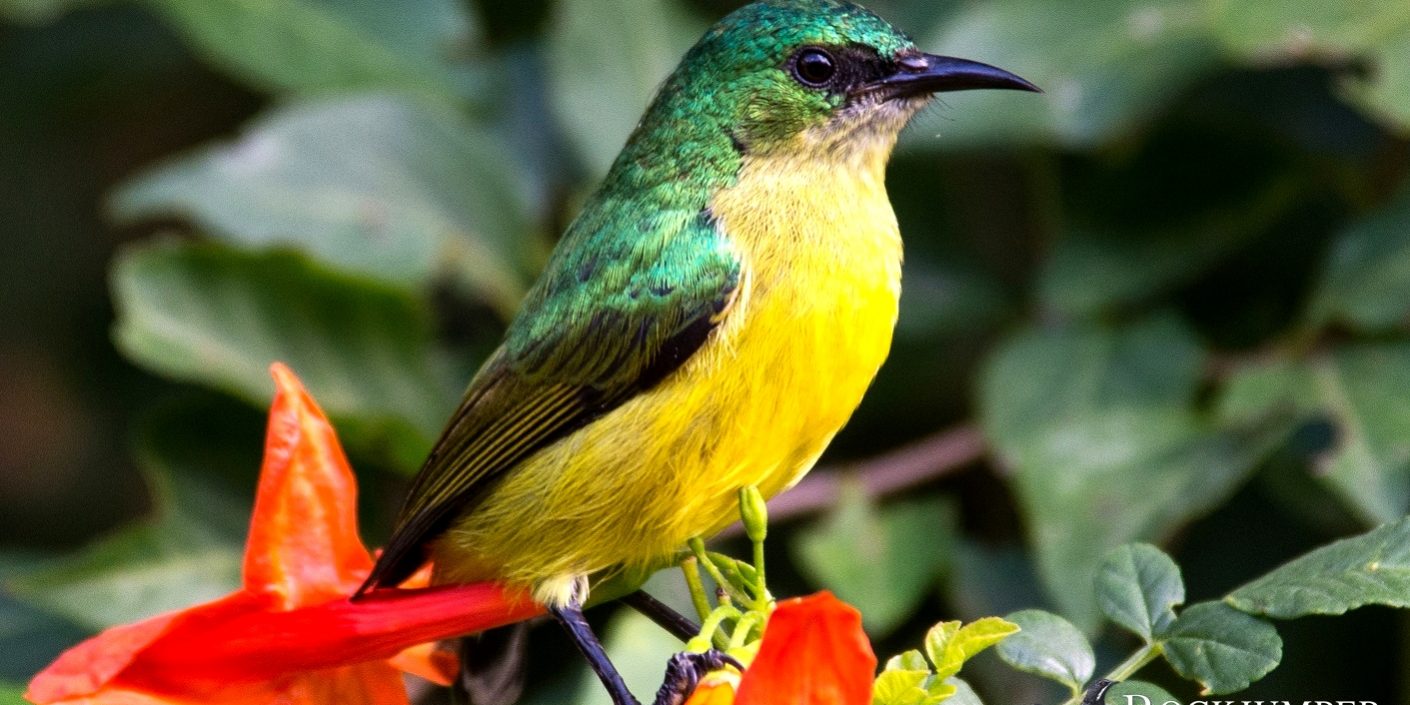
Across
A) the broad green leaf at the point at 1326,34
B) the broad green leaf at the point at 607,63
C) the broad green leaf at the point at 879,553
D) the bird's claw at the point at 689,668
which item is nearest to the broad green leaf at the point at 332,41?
the broad green leaf at the point at 607,63

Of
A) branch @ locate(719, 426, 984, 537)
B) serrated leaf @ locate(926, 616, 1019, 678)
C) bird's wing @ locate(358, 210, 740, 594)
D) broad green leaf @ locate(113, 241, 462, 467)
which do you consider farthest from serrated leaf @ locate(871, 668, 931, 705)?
broad green leaf @ locate(113, 241, 462, 467)

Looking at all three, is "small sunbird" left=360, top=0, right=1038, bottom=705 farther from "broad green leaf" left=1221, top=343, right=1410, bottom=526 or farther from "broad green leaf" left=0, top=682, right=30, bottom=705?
"broad green leaf" left=1221, top=343, right=1410, bottom=526

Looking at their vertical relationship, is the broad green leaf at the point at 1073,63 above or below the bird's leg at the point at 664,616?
above

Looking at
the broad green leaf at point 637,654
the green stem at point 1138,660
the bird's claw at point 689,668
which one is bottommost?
the green stem at point 1138,660

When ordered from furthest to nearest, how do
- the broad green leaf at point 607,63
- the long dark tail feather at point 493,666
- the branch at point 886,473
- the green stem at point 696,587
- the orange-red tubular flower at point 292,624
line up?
the broad green leaf at point 607,63 → the branch at point 886,473 → the long dark tail feather at point 493,666 → the orange-red tubular flower at point 292,624 → the green stem at point 696,587

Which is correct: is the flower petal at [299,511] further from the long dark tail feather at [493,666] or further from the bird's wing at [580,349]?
the long dark tail feather at [493,666]

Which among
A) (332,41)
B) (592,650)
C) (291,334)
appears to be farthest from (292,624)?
(332,41)
